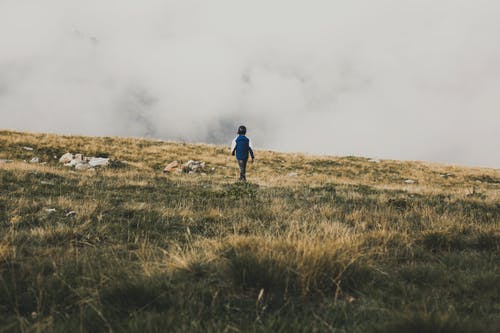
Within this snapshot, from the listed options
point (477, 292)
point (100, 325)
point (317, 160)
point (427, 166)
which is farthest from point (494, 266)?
point (427, 166)

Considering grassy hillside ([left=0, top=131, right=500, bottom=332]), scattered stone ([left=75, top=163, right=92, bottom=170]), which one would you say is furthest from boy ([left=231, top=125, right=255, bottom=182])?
grassy hillside ([left=0, top=131, right=500, bottom=332])

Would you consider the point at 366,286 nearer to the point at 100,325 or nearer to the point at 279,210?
the point at 100,325

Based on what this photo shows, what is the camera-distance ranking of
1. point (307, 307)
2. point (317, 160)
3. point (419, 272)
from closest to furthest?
point (307, 307) < point (419, 272) < point (317, 160)

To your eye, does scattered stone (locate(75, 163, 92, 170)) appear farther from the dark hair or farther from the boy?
the dark hair

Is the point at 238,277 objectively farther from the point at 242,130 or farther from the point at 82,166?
the point at 82,166

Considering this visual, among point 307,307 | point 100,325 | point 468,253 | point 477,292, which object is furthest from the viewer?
point 468,253

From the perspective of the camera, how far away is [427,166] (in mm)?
30625

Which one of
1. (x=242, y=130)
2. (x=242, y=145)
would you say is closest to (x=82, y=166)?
(x=242, y=145)

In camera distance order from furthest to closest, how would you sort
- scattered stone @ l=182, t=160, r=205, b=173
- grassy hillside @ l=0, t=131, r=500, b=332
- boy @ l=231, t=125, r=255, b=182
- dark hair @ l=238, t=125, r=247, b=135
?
scattered stone @ l=182, t=160, r=205, b=173, boy @ l=231, t=125, r=255, b=182, dark hair @ l=238, t=125, r=247, b=135, grassy hillside @ l=0, t=131, r=500, b=332

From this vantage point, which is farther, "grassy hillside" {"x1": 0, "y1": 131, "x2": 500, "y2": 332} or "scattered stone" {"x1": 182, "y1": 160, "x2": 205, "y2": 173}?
"scattered stone" {"x1": 182, "y1": 160, "x2": 205, "y2": 173}

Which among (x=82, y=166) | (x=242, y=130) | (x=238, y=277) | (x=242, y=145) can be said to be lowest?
(x=238, y=277)

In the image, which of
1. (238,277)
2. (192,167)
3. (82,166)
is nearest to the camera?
(238,277)

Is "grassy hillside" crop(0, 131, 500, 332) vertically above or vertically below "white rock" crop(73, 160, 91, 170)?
below

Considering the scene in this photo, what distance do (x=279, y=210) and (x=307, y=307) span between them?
14.1ft
